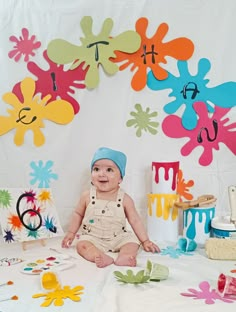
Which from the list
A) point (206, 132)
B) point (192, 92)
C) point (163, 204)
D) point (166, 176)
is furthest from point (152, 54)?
point (163, 204)

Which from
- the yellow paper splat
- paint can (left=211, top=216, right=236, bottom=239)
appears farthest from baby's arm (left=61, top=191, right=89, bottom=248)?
paint can (left=211, top=216, right=236, bottom=239)

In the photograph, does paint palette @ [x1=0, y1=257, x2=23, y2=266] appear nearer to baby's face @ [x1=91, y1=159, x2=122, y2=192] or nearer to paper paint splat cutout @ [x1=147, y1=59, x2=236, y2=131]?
baby's face @ [x1=91, y1=159, x2=122, y2=192]

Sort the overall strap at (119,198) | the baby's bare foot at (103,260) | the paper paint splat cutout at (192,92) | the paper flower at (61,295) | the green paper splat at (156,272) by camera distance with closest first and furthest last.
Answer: the paper flower at (61,295) → the green paper splat at (156,272) → the baby's bare foot at (103,260) → the overall strap at (119,198) → the paper paint splat cutout at (192,92)

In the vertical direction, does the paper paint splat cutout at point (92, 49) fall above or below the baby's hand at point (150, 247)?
above

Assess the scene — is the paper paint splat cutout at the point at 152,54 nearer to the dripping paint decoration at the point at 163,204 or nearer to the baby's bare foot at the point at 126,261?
the dripping paint decoration at the point at 163,204

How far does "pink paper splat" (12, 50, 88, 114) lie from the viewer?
61.2 inches

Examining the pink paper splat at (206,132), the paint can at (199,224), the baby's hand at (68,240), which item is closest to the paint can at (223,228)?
the paint can at (199,224)

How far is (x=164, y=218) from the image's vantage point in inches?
55.2

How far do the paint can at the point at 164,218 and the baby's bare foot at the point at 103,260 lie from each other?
0.27 metres

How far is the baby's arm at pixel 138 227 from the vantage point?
1292 millimetres

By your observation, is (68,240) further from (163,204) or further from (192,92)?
(192,92)

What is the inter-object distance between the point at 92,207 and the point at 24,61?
2.19ft

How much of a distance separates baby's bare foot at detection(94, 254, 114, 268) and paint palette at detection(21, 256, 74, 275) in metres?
0.08

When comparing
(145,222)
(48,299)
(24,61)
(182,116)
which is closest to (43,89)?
(24,61)
